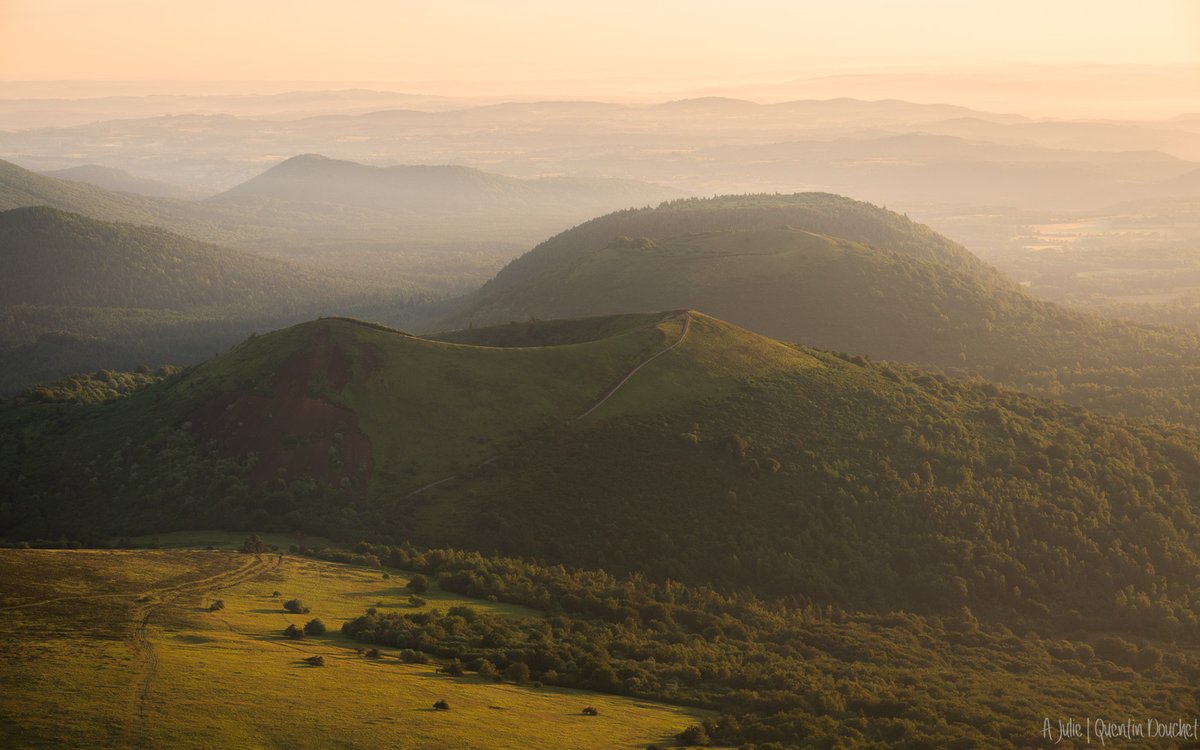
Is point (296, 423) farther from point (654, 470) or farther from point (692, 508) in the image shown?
point (692, 508)

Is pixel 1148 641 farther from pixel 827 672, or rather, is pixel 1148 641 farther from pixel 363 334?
pixel 363 334

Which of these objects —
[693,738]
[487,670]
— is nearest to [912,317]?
[487,670]

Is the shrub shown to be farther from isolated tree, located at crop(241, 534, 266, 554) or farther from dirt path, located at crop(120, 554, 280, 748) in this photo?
isolated tree, located at crop(241, 534, 266, 554)

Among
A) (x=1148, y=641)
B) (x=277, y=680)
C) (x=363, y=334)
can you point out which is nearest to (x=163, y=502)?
(x=363, y=334)

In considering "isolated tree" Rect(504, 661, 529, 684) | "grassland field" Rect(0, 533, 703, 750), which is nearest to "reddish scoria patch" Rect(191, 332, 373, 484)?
"grassland field" Rect(0, 533, 703, 750)

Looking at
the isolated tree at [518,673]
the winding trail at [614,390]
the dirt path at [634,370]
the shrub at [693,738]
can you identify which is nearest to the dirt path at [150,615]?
the isolated tree at [518,673]
